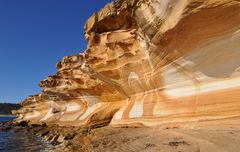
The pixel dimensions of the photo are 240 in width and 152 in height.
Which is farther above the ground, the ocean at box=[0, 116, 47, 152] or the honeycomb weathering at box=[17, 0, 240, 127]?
the honeycomb weathering at box=[17, 0, 240, 127]

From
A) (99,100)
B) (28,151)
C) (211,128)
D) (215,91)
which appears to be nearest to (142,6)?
(215,91)

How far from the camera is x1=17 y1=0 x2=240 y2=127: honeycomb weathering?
5.95 m

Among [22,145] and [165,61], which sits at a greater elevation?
[165,61]

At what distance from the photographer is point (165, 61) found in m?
8.19

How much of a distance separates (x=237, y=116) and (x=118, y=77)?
7067 millimetres

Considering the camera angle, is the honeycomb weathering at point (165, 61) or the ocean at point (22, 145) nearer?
the honeycomb weathering at point (165, 61)

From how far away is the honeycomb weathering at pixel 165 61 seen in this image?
5.95 meters

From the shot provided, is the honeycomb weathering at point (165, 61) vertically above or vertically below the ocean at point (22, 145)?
above

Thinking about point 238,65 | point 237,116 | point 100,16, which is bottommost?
point 237,116

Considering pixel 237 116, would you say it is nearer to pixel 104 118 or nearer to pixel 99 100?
pixel 104 118

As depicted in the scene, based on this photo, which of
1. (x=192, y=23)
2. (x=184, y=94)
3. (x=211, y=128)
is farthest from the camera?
(x=184, y=94)

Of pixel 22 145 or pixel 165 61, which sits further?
pixel 22 145

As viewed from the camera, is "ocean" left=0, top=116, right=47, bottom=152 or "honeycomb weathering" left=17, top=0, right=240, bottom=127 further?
"ocean" left=0, top=116, right=47, bottom=152

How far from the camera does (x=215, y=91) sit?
6.32m
